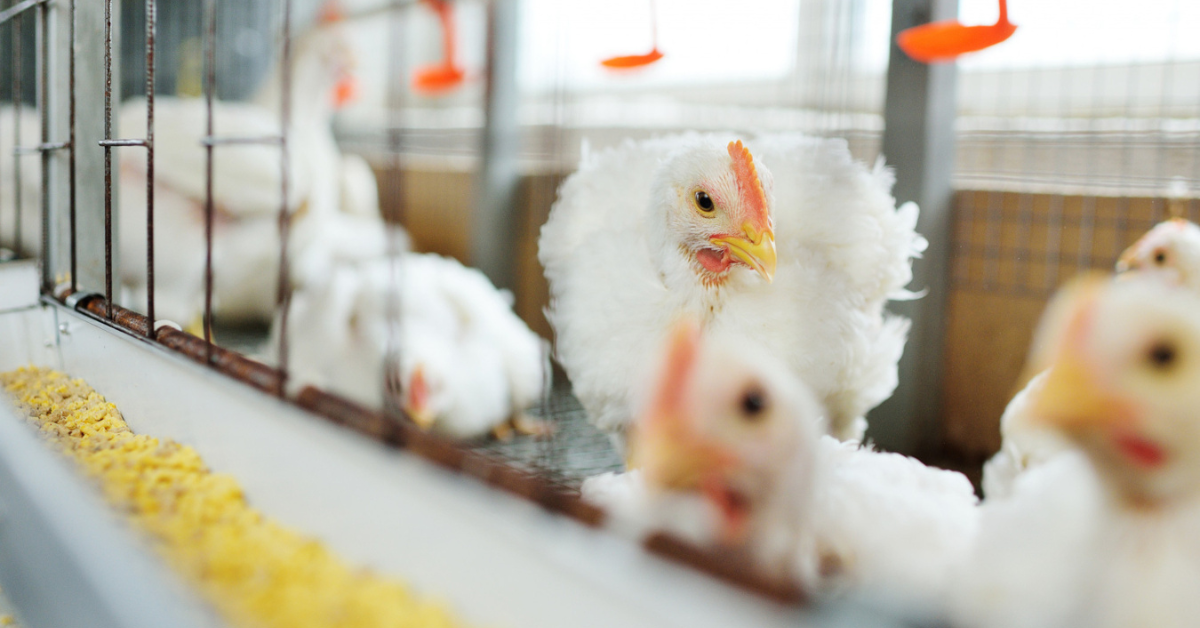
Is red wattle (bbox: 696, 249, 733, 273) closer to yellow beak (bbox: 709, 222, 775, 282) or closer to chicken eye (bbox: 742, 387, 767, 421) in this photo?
yellow beak (bbox: 709, 222, 775, 282)

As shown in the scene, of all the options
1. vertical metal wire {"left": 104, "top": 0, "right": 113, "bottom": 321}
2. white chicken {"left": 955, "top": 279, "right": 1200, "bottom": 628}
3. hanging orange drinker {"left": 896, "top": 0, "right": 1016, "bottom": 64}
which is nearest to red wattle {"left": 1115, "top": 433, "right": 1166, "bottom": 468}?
white chicken {"left": 955, "top": 279, "right": 1200, "bottom": 628}

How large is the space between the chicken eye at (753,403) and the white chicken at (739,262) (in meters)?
0.54

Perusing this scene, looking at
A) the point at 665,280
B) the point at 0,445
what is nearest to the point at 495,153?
the point at 665,280

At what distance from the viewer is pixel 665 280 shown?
1.40m

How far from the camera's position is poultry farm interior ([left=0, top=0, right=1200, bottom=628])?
615mm

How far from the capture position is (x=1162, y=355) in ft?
1.89

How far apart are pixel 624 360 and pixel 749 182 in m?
0.36

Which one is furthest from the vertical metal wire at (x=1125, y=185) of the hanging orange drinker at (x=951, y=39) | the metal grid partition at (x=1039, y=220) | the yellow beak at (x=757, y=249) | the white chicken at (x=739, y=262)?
the yellow beak at (x=757, y=249)

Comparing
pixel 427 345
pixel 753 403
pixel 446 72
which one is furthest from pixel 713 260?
pixel 446 72

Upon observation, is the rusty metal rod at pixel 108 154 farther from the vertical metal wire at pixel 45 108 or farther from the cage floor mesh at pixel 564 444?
the cage floor mesh at pixel 564 444

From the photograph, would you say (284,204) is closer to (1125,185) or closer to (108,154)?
(108,154)

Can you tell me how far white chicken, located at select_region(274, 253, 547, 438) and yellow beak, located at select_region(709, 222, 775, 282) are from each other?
993 mm

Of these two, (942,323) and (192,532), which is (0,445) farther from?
(942,323)

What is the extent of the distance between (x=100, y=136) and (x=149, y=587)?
1.07 meters
